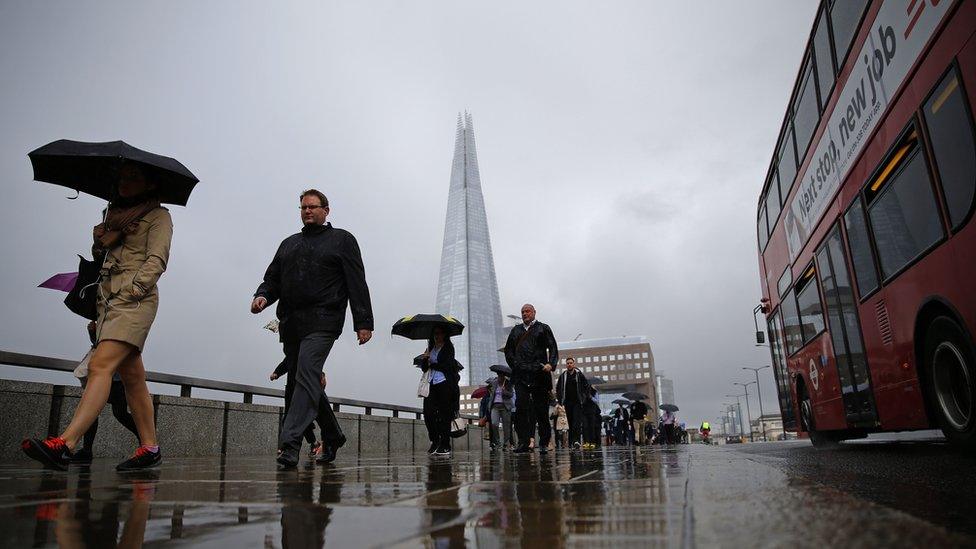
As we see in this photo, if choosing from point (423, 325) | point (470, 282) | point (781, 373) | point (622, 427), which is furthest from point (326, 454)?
point (470, 282)

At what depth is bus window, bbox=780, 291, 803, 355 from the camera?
8.70 metres

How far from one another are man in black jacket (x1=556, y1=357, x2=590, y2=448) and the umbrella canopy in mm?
4017

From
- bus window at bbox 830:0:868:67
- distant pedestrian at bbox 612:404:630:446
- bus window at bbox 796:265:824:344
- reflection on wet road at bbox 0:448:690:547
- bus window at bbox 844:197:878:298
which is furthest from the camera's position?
distant pedestrian at bbox 612:404:630:446

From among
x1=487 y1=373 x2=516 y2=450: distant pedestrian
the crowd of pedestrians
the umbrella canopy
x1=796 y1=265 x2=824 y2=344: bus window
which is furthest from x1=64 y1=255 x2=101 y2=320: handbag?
x1=487 y1=373 x2=516 y2=450: distant pedestrian

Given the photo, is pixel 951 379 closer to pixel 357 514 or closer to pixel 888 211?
pixel 888 211

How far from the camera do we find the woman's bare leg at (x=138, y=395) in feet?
14.5

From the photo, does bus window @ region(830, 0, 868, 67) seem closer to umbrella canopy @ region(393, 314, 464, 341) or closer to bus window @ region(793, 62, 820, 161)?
bus window @ region(793, 62, 820, 161)

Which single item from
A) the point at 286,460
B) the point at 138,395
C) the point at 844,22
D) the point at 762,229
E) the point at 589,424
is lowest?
the point at 286,460

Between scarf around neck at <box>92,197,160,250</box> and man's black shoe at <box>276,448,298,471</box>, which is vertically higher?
scarf around neck at <box>92,197,160,250</box>

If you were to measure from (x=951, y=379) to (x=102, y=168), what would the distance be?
256 inches

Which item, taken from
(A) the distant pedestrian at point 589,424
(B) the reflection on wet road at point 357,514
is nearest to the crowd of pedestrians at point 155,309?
(B) the reflection on wet road at point 357,514

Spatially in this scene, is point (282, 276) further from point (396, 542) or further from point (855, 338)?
point (855, 338)

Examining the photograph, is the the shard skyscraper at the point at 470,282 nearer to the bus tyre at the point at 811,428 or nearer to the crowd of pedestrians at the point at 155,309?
the bus tyre at the point at 811,428

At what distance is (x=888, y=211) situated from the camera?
498 centimetres
